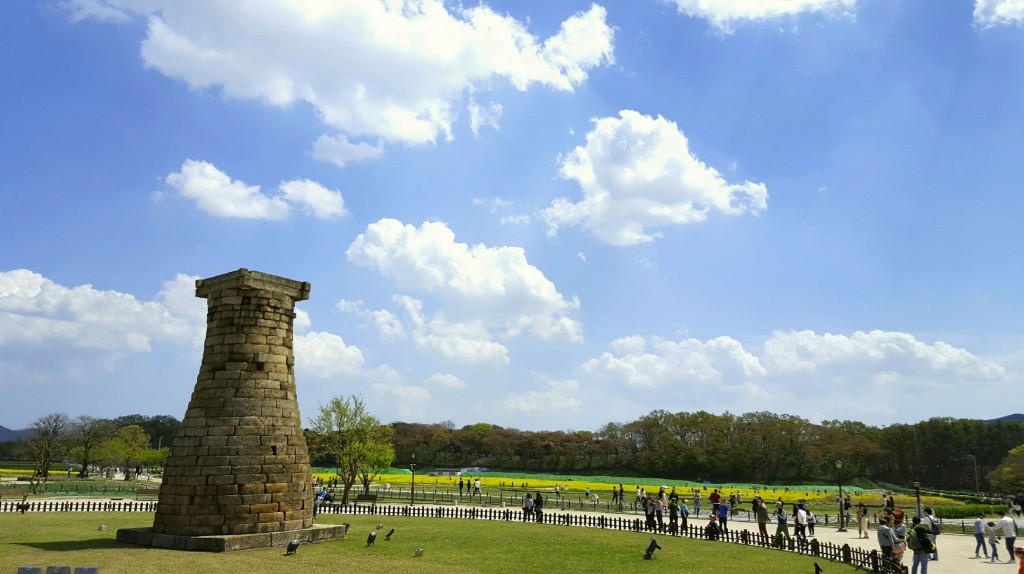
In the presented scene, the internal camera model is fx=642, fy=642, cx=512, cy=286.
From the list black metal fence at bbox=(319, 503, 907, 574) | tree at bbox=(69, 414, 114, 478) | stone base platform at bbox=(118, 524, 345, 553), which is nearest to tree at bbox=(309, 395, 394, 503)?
black metal fence at bbox=(319, 503, 907, 574)

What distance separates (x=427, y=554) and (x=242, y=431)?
653 centimetres

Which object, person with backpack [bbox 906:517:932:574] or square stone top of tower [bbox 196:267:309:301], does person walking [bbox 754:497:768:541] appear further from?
square stone top of tower [bbox 196:267:309:301]

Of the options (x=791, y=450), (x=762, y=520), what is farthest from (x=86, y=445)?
(x=791, y=450)

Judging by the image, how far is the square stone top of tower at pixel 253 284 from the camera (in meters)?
20.0

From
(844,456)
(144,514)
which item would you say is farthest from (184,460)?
(844,456)

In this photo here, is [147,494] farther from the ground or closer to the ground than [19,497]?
closer to the ground

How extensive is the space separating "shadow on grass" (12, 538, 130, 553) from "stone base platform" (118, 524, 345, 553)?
17.9 inches

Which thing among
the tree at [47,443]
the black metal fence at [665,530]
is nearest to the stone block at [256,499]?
the black metal fence at [665,530]

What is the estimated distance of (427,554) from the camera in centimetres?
1855

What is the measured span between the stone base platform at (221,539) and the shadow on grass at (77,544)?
1.49 feet

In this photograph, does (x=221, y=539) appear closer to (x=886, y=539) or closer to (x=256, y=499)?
(x=256, y=499)

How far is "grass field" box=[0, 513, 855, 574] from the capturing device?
1561 cm

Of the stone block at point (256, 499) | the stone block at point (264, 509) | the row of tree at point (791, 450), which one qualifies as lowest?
the row of tree at point (791, 450)

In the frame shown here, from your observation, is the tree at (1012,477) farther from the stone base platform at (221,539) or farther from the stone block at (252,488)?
the stone block at (252,488)
